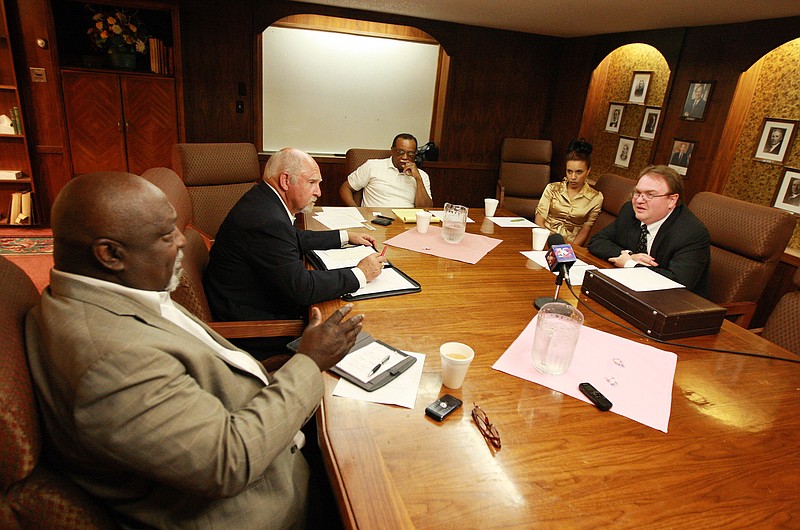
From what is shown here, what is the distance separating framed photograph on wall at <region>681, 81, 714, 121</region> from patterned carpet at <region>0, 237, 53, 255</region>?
Result: 526 centimetres

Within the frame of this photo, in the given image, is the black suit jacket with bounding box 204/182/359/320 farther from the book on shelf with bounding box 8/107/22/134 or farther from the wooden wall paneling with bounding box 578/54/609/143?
the wooden wall paneling with bounding box 578/54/609/143

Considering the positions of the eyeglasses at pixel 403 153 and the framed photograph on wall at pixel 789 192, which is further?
the eyeglasses at pixel 403 153

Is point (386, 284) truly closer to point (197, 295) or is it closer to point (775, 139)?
point (197, 295)

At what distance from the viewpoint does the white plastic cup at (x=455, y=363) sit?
3.62 feet

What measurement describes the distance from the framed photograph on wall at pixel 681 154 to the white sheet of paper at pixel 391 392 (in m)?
3.66

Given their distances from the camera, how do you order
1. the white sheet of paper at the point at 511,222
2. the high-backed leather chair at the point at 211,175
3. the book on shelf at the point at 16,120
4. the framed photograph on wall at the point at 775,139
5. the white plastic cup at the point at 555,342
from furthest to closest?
the book on shelf at the point at 16,120
the framed photograph on wall at the point at 775,139
the high-backed leather chair at the point at 211,175
the white sheet of paper at the point at 511,222
the white plastic cup at the point at 555,342

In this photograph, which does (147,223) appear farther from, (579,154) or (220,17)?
(220,17)

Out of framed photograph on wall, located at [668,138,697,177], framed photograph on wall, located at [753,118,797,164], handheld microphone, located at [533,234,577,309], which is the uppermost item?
framed photograph on wall, located at [753,118,797,164]

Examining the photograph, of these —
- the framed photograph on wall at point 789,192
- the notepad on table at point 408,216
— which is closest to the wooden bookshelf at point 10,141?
the notepad on table at point 408,216

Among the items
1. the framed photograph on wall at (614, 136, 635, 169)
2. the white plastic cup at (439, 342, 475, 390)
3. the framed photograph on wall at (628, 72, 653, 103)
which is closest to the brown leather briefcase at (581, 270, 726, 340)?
the white plastic cup at (439, 342, 475, 390)

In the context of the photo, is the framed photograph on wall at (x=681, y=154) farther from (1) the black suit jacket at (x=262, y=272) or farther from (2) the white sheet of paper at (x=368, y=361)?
(2) the white sheet of paper at (x=368, y=361)

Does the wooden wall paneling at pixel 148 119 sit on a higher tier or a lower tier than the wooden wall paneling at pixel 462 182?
higher

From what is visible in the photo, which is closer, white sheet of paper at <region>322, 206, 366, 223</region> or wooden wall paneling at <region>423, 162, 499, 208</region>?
white sheet of paper at <region>322, 206, 366, 223</region>

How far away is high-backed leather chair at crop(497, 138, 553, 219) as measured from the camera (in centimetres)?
491
